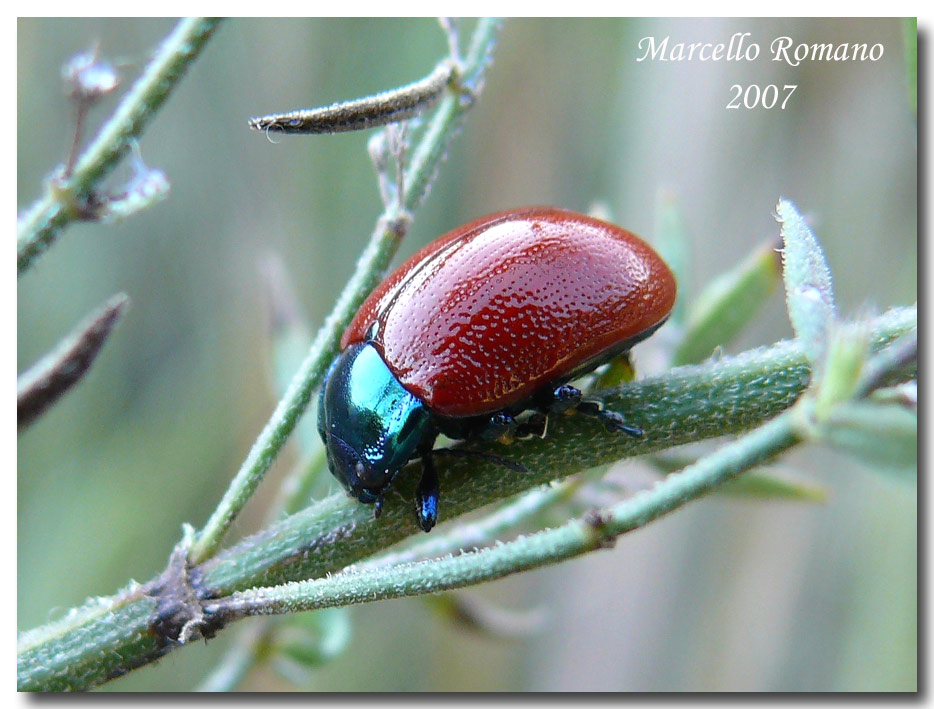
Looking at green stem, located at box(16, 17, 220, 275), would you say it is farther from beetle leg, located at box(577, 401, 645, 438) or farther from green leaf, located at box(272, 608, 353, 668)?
green leaf, located at box(272, 608, 353, 668)

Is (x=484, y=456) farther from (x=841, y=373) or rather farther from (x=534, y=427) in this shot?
(x=841, y=373)

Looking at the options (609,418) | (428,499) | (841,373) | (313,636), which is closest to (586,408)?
(609,418)

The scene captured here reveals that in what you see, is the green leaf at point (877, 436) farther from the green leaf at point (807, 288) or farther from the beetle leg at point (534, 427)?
the beetle leg at point (534, 427)

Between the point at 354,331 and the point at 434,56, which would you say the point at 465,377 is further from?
the point at 434,56

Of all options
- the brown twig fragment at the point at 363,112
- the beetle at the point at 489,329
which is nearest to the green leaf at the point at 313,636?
the beetle at the point at 489,329

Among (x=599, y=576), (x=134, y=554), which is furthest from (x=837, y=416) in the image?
(x=599, y=576)

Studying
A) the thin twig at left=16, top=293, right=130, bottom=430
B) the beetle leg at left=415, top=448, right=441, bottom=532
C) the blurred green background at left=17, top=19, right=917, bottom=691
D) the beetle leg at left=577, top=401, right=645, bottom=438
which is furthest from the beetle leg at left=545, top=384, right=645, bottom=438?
the blurred green background at left=17, top=19, right=917, bottom=691
